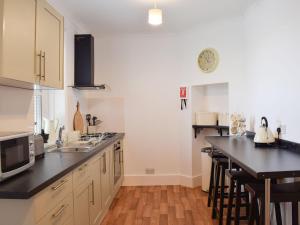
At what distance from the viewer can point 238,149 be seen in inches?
96.1

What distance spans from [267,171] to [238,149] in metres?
0.83

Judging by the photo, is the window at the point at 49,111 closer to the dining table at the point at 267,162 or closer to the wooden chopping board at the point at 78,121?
the wooden chopping board at the point at 78,121

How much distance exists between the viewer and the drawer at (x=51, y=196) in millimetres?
Answer: 1523

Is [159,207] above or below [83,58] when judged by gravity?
below

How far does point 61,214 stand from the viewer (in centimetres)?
185

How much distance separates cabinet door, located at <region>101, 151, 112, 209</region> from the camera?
3086mm

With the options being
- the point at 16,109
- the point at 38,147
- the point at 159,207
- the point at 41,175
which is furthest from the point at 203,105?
the point at 41,175

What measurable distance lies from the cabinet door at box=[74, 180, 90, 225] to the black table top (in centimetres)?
133

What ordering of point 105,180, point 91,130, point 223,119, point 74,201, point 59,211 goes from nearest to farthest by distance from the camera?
1. point 59,211
2. point 74,201
3. point 105,180
4. point 223,119
5. point 91,130

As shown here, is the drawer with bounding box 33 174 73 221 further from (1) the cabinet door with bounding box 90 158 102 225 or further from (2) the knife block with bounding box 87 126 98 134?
(2) the knife block with bounding box 87 126 98 134

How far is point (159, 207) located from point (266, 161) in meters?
2.01

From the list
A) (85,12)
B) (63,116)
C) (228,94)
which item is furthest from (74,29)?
(228,94)

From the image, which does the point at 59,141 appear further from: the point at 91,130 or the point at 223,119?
the point at 223,119

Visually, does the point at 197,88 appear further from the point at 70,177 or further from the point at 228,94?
the point at 70,177
